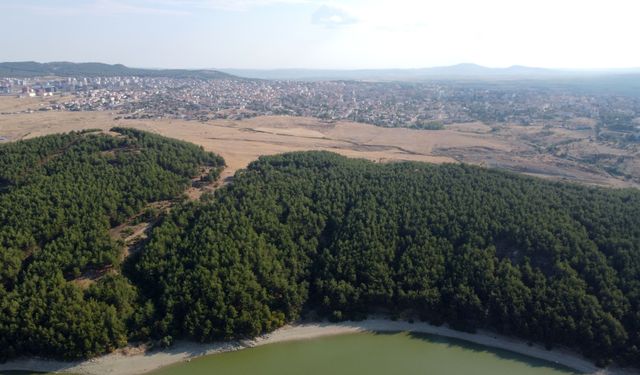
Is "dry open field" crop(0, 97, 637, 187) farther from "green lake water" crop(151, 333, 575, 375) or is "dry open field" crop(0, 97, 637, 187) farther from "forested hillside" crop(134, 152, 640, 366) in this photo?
"green lake water" crop(151, 333, 575, 375)

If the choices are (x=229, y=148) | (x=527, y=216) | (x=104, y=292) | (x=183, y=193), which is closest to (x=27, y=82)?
(x=229, y=148)

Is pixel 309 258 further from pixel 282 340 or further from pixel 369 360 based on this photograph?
pixel 369 360

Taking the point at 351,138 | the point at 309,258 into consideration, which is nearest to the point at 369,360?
the point at 309,258

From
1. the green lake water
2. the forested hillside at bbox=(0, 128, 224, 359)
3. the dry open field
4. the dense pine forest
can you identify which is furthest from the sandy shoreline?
the dry open field

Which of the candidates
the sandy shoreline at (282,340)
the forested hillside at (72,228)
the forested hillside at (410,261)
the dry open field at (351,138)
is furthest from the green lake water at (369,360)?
the dry open field at (351,138)

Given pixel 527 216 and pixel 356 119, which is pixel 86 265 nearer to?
pixel 527 216
